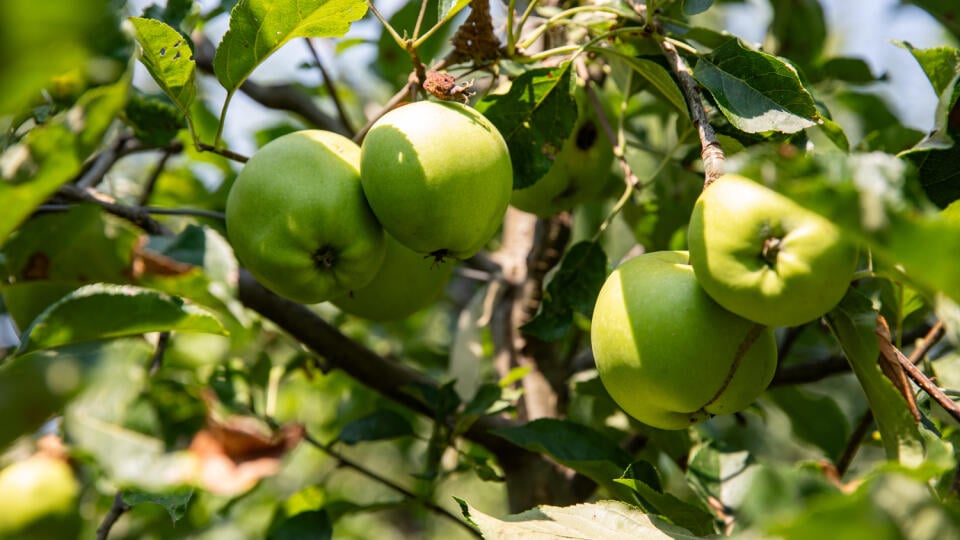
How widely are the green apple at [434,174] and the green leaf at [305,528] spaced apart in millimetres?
627

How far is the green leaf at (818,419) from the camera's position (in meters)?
1.68

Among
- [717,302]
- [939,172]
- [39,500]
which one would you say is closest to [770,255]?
[717,302]

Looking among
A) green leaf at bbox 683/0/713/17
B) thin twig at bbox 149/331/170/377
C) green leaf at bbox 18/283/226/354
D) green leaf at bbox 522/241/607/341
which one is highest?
green leaf at bbox 683/0/713/17

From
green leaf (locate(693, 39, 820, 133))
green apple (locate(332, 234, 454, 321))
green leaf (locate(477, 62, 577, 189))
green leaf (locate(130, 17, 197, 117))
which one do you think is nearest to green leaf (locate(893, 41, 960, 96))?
green leaf (locate(693, 39, 820, 133))

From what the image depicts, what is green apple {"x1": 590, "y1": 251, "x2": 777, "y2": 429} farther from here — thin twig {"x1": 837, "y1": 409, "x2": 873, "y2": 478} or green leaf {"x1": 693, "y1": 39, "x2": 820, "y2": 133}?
thin twig {"x1": 837, "y1": 409, "x2": 873, "y2": 478}

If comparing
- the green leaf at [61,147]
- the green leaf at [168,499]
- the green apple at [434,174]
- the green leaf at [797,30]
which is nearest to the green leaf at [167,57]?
the green apple at [434,174]

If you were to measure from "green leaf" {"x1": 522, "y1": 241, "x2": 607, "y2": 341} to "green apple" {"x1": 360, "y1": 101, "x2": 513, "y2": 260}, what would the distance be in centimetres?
26

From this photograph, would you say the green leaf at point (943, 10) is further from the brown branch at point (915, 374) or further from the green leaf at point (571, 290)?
the brown branch at point (915, 374)

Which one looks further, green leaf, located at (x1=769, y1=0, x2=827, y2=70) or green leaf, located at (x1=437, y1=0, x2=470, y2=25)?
green leaf, located at (x1=769, y1=0, x2=827, y2=70)

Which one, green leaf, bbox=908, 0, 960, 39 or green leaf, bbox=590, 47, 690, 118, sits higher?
green leaf, bbox=590, 47, 690, 118

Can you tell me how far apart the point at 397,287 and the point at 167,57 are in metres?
0.44

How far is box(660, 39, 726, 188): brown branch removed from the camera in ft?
2.77

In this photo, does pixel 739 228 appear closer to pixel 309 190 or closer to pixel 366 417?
pixel 309 190

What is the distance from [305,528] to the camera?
139cm
